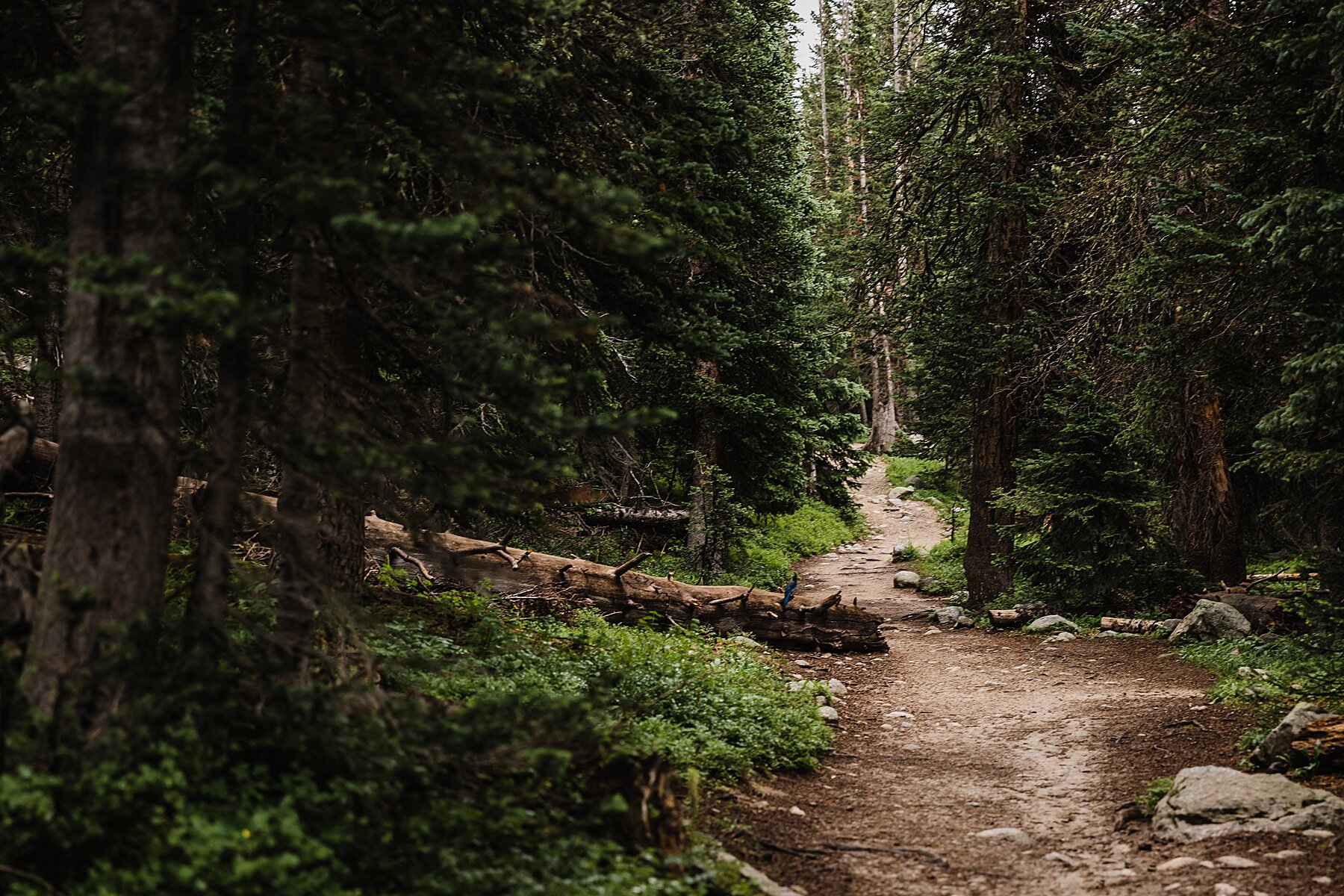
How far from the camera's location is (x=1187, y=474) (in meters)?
14.1

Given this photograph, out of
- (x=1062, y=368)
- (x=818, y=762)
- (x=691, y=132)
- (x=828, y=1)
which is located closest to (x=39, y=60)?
(x=691, y=132)

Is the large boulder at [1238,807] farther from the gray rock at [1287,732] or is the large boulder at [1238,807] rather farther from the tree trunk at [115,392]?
the tree trunk at [115,392]

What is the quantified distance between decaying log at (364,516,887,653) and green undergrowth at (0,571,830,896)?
466 cm

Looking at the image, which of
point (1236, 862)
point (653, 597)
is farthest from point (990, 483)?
point (1236, 862)

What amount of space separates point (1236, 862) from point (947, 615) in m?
10.4

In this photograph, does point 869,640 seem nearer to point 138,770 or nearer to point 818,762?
point 818,762

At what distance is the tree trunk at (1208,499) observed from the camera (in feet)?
45.3

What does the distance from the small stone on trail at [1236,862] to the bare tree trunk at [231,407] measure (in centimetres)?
547

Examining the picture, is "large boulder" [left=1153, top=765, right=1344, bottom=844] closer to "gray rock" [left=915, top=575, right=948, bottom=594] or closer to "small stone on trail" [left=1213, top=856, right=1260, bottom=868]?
"small stone on trail" [left=1213, top=856, right=1260, bottom=868]

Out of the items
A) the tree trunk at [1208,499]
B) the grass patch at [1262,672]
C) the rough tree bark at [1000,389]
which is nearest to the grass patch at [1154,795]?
the grass patch at [1262,672]

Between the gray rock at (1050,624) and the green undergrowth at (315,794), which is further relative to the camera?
the gray rock at (1050,624)

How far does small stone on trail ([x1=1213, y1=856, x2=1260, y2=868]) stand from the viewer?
5.23 metres

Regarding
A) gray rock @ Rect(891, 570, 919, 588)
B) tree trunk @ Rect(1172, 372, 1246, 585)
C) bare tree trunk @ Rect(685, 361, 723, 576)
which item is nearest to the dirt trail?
tree trunk @ Rect(1172, 372, 1246, 585)

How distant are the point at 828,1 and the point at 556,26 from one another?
136 ft
